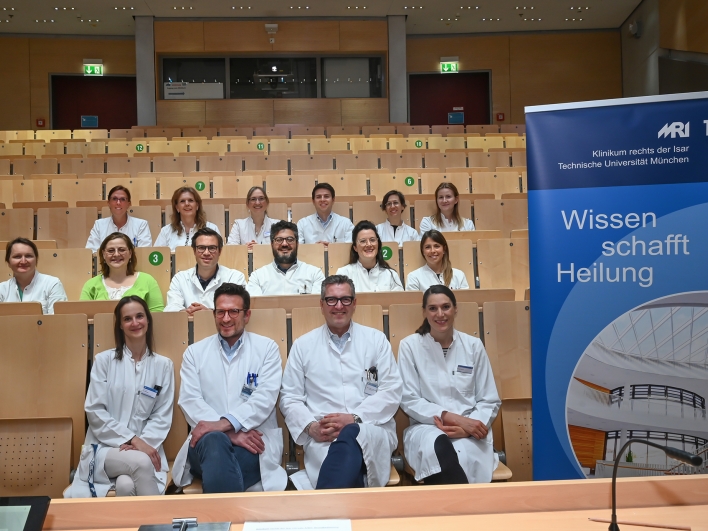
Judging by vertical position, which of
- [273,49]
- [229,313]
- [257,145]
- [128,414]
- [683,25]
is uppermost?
[273,49]

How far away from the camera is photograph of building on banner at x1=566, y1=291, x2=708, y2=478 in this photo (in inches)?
67.9

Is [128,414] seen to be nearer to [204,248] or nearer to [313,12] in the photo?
[204,248]

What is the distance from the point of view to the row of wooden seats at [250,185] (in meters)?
5.27

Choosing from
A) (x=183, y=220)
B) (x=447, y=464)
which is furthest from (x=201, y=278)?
(x=447, y=464)

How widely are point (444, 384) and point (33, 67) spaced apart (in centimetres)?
1056

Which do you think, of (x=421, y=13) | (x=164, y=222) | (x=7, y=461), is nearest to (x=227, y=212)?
(x=164, y=222)

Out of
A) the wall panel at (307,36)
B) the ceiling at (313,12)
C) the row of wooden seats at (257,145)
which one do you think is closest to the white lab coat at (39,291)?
the row of wooden seats at (257,145)

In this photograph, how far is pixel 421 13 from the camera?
9.98 m

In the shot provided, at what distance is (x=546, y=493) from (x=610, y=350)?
1.90 ft

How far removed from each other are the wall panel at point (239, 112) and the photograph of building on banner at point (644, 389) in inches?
359

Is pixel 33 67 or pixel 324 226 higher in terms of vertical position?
pixel 33 67

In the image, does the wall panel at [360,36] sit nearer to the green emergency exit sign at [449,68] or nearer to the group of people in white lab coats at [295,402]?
the green emergency exit sign at [449,68]

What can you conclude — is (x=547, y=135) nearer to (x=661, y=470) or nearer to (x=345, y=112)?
(x=661, y=470)

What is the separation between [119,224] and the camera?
14.7 feet
